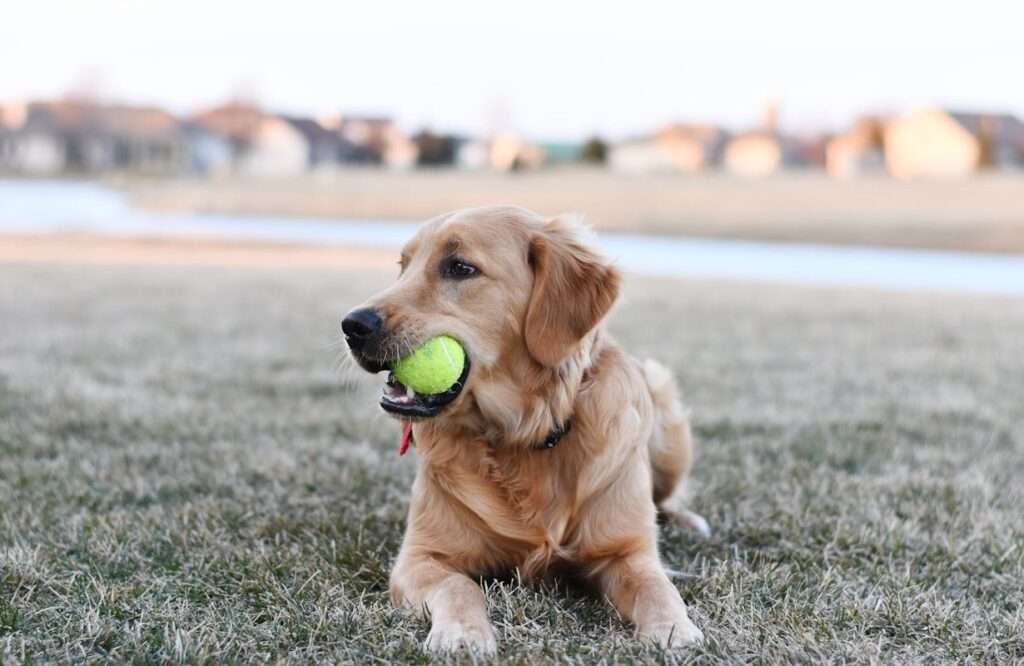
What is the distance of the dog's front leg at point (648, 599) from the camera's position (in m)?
2.55

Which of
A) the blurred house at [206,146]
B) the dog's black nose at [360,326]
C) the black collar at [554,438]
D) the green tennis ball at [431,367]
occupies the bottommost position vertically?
the black collar at [554,438]

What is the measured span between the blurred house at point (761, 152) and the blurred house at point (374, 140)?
24.8 m

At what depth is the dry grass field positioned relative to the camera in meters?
25.4

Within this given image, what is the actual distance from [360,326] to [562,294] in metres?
0.65

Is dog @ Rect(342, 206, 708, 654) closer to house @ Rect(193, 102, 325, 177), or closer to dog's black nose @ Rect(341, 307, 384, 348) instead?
dog's black nose @ Rect(341, 307, 384, 348)

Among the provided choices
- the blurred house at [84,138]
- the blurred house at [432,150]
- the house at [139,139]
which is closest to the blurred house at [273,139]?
the house at [139,139]

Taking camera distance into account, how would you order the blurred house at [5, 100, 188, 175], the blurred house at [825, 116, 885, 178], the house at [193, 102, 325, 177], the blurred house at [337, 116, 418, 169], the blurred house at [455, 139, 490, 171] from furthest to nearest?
the blurred house at [337, 116, 418, 169]
the house at [193, 102, 325, 177]
the blurred house at [455, 139, 490, 171]
the blurred house at [5, 100, 188, 175]
the blurred house at [825, 116, 885, 178]

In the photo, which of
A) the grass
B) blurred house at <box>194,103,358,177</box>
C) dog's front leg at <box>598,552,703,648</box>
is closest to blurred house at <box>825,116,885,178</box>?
blurred house at <box>194,103,358,177</box>

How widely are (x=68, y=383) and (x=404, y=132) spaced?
86301 millimetres

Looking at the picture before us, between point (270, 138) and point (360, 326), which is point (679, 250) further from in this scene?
point (270, 138)

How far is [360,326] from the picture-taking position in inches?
110

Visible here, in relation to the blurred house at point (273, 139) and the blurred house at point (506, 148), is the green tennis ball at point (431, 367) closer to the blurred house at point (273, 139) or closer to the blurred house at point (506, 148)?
the blurred house at point (506, 148)

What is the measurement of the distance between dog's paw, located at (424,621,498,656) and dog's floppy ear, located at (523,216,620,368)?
2.74ft

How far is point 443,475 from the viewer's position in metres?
3.06
